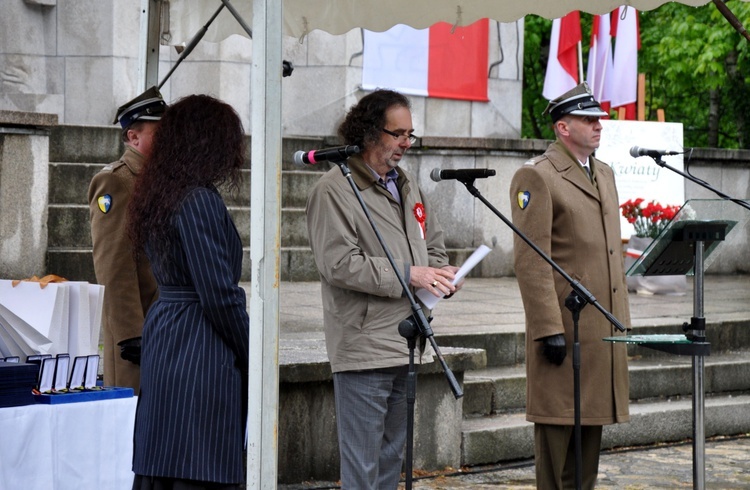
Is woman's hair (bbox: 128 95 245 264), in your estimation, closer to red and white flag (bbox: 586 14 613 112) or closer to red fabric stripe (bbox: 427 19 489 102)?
red fabric stripe (bbox: 427 19 489 102)

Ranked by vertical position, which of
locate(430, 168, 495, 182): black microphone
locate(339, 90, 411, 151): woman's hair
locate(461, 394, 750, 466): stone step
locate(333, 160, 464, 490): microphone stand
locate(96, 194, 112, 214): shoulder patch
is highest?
locate(339, 90, 411, 151): woman's hair

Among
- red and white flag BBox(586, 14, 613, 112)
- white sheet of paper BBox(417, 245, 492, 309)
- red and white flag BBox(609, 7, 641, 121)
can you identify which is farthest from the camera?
red and white flag BBox(586, 14, 613, 112)

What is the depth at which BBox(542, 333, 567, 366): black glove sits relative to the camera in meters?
5.70

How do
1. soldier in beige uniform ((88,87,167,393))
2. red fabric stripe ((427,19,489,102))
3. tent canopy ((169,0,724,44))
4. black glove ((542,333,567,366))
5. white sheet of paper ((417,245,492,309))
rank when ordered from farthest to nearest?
red fabric stripe ((427,19,489,102))
tent canopy ((169,0,724,44))
black glove ((542,333,567,366))
soldier in beige uniform ((88,87,167,393))
white sheet of paper ((417,245,492,309))

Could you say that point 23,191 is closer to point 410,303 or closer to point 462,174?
point 462,174

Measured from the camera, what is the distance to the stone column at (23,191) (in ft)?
29.5

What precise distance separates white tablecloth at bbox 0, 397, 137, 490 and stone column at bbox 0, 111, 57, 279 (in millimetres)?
4332

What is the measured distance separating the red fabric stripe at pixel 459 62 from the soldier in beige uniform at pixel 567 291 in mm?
7963

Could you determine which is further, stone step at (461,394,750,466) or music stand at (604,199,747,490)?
stone step at (461,394,750,466)

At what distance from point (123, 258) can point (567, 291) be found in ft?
6.96

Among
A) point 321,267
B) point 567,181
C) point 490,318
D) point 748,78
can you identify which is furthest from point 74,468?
point 748,78

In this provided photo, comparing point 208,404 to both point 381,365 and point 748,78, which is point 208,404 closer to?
point 381,365

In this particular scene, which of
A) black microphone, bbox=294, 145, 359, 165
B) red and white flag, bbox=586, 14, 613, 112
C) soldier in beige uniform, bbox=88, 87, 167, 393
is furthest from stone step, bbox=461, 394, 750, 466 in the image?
red and white flag, bbox=586, 14, 613, 112

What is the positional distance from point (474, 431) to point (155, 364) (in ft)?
12.3
